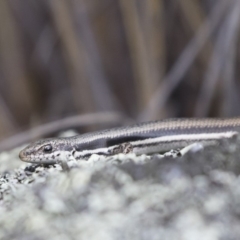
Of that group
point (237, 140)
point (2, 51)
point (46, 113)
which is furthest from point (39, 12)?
point (237, 140)

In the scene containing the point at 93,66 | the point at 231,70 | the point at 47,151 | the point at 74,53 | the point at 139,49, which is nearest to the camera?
the point at 47,151

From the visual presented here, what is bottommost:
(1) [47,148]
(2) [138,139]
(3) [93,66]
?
(3) [93,66]

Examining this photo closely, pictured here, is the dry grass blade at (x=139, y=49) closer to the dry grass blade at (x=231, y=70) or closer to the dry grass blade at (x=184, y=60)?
the dry grass blade at (x=184, y=60)

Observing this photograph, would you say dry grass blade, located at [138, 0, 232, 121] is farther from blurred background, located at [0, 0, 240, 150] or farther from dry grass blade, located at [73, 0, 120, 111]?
dry grass blade, located at [73, 0, 120, 111]

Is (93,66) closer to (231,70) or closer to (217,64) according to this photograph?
(217,64)

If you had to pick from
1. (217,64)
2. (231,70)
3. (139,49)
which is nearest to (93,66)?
(139,49)

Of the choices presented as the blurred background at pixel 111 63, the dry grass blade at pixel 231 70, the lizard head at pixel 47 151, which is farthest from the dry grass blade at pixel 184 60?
the lizard head at pixel 47 151

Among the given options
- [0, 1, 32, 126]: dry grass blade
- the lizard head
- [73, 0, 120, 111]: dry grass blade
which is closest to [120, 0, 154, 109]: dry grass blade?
[73, 0, 120, 111]: dry grass blade
